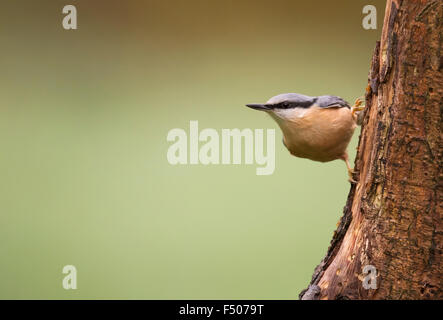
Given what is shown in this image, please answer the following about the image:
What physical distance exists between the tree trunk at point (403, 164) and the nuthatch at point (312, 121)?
11.3 inches

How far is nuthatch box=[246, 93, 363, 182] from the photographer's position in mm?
1455

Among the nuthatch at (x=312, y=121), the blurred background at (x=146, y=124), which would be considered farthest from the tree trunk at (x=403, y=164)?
the blurred background at (x=146, y=124)

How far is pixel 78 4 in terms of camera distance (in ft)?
Answer: 10.0

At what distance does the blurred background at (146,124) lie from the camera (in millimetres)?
2686

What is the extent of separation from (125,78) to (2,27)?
799 mm

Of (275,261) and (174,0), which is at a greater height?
(174,0)

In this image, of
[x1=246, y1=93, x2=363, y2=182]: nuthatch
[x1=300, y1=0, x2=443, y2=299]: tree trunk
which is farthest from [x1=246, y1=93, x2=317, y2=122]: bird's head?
[x1=300, y1=0, x2=443, y2=299]: tree trunk

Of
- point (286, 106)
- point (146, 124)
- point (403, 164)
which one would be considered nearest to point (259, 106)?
point (286, 106)

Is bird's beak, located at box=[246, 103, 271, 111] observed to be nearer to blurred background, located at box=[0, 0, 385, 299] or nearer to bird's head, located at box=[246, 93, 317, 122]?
bird's head, located at box=[246, 93, 317, 122]

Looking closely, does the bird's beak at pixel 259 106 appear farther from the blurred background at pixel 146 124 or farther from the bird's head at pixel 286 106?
the blurred background at pixel 146 124

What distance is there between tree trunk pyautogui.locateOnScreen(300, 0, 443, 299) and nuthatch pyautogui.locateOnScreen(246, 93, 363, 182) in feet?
0.94
